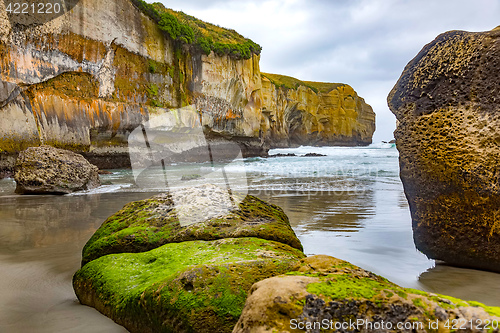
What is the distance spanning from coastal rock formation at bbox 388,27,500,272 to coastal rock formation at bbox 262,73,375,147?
3556 centimetres

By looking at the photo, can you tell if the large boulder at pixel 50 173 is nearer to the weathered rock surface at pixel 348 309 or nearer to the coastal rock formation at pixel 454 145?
the coastal rock formation at pixel 454 145

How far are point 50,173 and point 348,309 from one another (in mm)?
8788

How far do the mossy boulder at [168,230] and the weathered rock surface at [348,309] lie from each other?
1.37 m

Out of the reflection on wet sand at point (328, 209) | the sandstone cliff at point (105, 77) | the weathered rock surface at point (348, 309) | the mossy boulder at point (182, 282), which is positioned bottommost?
the reflection on wet sand at point (328, 209)

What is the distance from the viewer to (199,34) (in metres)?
25.1

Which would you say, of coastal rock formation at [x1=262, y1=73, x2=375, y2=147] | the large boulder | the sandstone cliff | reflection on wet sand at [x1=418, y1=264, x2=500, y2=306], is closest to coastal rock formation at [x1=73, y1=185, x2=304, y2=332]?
reflection on wet sand at [x1=418, y1=264, x2=500, y2=306]

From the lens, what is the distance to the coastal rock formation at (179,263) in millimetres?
1727

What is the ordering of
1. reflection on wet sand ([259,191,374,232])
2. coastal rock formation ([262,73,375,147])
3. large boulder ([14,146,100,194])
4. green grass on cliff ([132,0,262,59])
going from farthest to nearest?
coastal rock formation ([262,73,375,147]) < green grass on cliff ([132,0,262,59]) < large boulder ([14,146,100,194]) < reflection on wet sand ([259,191,374,232])

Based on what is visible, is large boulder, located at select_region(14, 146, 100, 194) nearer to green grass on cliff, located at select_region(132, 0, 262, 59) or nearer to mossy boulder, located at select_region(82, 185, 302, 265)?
mossy boulder, located at select_region(82, 185, 302, 265)

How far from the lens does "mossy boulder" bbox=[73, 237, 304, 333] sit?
170 centimetres

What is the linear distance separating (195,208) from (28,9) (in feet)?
49.8

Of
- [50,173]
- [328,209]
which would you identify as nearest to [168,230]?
[328,209]

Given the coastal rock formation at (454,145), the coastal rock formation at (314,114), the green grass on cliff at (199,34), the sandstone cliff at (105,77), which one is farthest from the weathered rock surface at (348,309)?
the coastal rock formation at (314,114)

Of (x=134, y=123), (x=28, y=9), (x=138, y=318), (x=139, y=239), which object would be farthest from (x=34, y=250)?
(x=134, y=123)
